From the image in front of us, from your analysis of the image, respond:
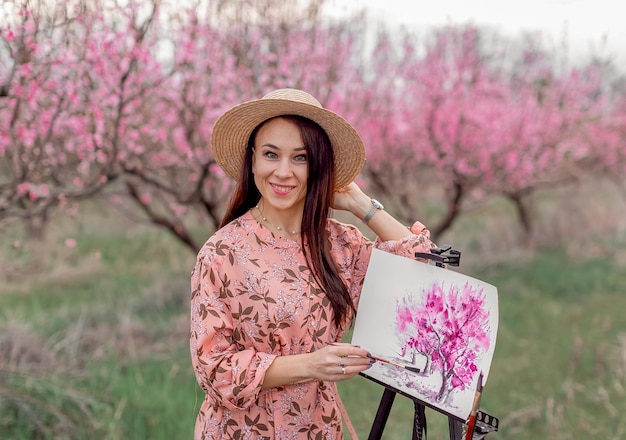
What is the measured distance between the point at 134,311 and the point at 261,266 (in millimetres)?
5049

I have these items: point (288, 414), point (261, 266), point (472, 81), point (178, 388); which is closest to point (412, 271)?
point (261, 266)

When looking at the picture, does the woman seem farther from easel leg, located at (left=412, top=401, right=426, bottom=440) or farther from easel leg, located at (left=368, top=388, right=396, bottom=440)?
easel leg, located at (left=412, top=401, right=426, bottom=440)

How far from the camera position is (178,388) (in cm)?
425

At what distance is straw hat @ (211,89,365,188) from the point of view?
1.75 metres

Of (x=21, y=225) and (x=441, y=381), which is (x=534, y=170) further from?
(x=441, y=381)

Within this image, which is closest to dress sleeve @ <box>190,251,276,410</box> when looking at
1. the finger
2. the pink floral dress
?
the pink floral dress

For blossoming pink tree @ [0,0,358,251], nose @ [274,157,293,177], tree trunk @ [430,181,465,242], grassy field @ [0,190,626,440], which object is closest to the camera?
nose @ [274,157,293,177]

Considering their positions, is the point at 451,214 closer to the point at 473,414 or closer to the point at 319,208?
the point at 319,208

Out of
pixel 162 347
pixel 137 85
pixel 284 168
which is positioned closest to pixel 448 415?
pixel 284 168

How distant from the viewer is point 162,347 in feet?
17.7

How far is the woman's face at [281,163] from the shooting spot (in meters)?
1.78

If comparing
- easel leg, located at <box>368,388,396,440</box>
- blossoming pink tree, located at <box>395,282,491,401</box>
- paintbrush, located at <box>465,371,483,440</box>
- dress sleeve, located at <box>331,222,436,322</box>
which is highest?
dress sleeve, located at <box>331,222,436,322</box>

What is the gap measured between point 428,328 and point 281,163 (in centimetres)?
63

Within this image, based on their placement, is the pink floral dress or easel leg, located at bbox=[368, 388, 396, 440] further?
easel leg, located at bbox=[368, 388, 396, 440]
